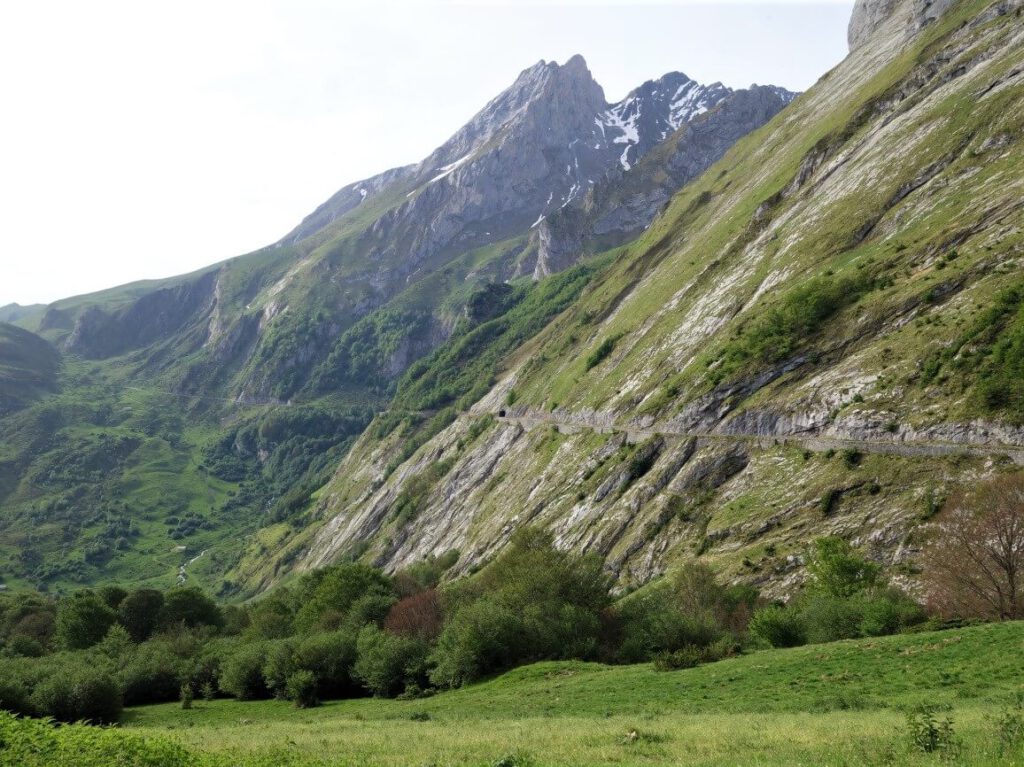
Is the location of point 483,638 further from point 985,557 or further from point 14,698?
point 14,698

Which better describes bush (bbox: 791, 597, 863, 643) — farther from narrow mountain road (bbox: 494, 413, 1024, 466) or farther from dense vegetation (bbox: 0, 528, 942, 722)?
narrow mountain road (bbox: 494, 413, 1024, 466)

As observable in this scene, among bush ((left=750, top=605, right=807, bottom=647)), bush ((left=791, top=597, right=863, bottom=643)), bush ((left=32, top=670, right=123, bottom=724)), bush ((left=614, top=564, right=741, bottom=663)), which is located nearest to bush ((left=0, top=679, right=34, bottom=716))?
bush ((left=32, top=670, right=123, bottom=724))

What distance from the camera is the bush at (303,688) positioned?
5169 cm

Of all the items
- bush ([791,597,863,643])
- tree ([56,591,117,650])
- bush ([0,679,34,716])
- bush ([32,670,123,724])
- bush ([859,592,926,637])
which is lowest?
bush ([791,597,863,643])

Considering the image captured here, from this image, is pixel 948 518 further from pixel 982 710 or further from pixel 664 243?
pixel 664 243

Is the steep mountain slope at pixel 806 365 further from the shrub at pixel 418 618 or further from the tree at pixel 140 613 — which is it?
the tree at pixel 140 613

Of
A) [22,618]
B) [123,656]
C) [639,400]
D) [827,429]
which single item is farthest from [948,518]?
[22,618]

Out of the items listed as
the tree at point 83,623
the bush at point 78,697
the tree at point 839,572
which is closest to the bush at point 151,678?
the bush at point 78,697

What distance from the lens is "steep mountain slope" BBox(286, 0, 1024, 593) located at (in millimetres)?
57219

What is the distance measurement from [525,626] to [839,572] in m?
24.7

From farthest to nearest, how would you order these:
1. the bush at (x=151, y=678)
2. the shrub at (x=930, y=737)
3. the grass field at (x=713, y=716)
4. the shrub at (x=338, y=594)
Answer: the shrub at (x=338, y=594)
the bush at (x=151, y=678)
the grass field at (x=713, y=716)
the shrub at (x=930, y=737)

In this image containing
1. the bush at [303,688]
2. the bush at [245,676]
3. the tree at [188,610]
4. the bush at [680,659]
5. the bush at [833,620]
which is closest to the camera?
the bush at [833,620]

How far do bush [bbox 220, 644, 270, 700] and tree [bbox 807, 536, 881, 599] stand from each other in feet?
164

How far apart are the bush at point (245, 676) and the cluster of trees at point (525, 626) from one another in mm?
132
